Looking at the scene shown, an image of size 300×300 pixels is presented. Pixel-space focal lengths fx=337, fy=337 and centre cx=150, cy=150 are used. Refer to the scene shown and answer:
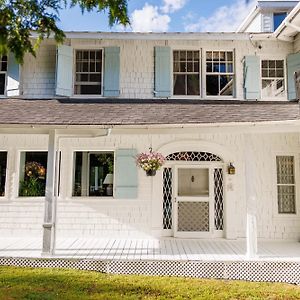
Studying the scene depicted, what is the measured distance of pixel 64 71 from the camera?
8.92 m

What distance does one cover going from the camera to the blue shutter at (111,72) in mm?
9117

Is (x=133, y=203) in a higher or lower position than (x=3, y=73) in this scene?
lower

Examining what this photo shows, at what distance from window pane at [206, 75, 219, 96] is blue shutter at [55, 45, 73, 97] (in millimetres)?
3783

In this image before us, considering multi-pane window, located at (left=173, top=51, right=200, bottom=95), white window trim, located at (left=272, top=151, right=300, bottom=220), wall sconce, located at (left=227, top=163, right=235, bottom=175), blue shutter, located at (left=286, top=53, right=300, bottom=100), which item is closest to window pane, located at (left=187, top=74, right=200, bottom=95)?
multi-pane window, located at (left=173, top=51, right=200, bottom=95)

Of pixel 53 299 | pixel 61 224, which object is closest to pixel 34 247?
pixel 61 224

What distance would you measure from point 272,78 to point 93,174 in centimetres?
563

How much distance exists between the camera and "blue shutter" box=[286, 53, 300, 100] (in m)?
9.02

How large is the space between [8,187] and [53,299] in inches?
184

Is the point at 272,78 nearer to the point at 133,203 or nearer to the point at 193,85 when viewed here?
the point at 193,85

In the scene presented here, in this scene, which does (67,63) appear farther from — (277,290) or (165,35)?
(277,290)

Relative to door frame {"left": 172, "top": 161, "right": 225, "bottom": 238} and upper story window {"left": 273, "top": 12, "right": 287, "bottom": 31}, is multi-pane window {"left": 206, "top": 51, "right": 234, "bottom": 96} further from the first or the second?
upper story window {"left": 273, "top": 12, "right": 287, "bottom": 31}

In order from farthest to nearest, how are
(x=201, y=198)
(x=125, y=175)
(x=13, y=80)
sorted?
1. (x=13, y=80)
2. (x=201, y=198)
3. (x=125, y=175)

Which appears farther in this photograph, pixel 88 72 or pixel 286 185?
pixel 88 72

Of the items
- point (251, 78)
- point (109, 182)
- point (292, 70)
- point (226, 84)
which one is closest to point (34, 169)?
point (109, 182)
